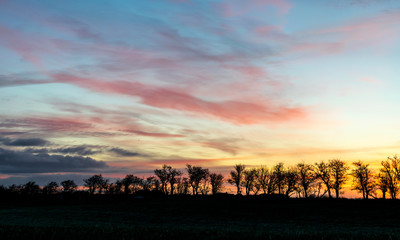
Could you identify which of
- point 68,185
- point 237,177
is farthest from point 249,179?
point 68,185

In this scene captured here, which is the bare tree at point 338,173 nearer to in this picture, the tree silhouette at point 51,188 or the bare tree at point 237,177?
the bare tree at point 237,177

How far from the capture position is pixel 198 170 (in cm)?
15688

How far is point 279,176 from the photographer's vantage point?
143 meters

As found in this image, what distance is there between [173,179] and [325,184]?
71600 mm

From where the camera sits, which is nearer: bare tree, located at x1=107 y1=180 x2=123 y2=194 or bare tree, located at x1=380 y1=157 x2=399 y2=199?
bare tree, located at x1=380 y1=157 x2=399 y2=199

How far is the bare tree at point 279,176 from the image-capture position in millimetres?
142413

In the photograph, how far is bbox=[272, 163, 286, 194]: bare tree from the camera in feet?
467

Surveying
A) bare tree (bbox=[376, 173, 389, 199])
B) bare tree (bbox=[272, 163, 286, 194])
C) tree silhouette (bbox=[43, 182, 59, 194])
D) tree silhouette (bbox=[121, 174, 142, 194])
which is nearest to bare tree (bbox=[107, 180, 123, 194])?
tree silhouette (bbox=[121, 174, 142, 194])

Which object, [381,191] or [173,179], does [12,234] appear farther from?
[173,179]

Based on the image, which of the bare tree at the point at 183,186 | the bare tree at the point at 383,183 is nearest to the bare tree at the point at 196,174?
the bare tree at the point at 183,186

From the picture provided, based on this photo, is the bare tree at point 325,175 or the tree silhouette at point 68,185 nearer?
the bare tree at point 325,175

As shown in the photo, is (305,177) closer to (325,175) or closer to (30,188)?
(325,175)

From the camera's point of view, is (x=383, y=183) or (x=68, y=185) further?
(x=68, y=185)

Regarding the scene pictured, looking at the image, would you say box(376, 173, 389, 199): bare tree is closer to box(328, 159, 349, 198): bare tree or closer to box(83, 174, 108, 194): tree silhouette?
box(328, 159, 349, 198): bare tree
